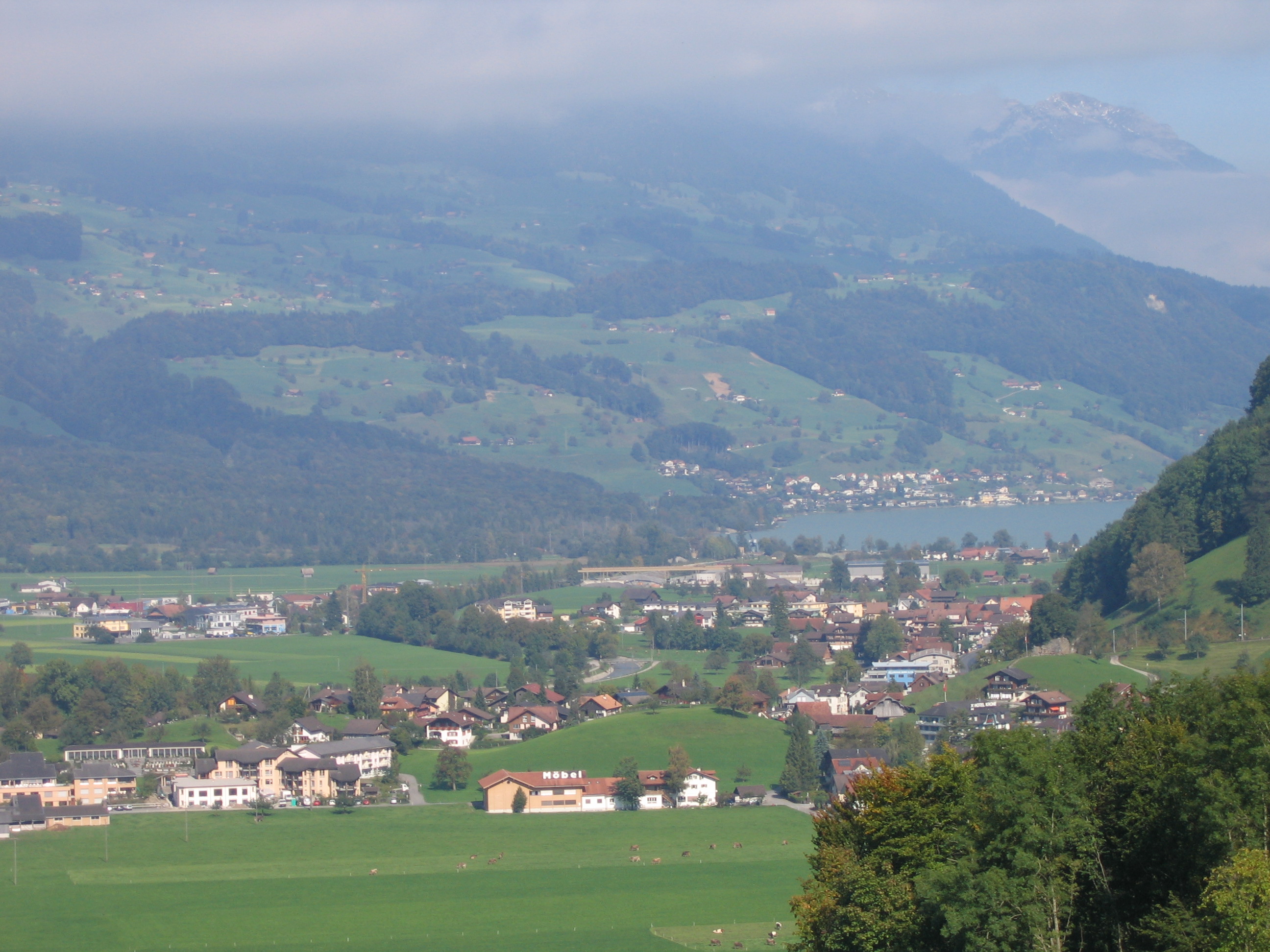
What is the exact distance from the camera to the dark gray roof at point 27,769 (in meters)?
39.2

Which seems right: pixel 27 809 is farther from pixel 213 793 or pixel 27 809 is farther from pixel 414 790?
pixel 414 790

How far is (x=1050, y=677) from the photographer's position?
147 feet

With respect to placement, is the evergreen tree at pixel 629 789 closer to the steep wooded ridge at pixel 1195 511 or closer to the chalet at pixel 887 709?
the chalet at pixel 887 709

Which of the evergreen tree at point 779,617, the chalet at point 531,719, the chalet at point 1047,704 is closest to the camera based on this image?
the chalet at point 1047,704

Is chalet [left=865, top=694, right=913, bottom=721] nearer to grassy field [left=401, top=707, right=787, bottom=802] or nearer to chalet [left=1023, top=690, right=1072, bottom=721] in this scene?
grassy field [left=401, top=707, right=787, bottom=802]

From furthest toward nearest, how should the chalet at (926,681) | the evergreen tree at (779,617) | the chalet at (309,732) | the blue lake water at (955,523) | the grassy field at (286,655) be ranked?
the blue lake water at (955,523) < the evergreen tree at (779,617) < the grassy field at (286,655) < the chalet at (926,681) < the chalet at (309,732)

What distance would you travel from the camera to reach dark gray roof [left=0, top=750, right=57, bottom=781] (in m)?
39.2

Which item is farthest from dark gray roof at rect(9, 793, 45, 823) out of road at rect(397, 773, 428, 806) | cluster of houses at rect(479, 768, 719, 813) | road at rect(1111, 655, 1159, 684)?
road at rect(1111, 655, 1159, 684)

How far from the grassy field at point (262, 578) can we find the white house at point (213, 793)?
44628 millimetres

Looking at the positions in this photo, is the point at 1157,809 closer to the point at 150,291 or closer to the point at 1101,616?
the point at 1101,616

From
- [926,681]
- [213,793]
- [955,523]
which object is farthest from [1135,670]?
[955,523]

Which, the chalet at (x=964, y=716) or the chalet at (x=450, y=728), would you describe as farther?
the chalet at (x=450, y=728)

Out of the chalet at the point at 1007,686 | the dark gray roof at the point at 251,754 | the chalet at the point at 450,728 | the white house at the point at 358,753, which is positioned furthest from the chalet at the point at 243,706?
the chalet at the point at 1007,686

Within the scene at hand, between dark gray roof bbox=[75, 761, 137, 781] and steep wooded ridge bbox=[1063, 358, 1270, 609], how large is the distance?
29.1 m
